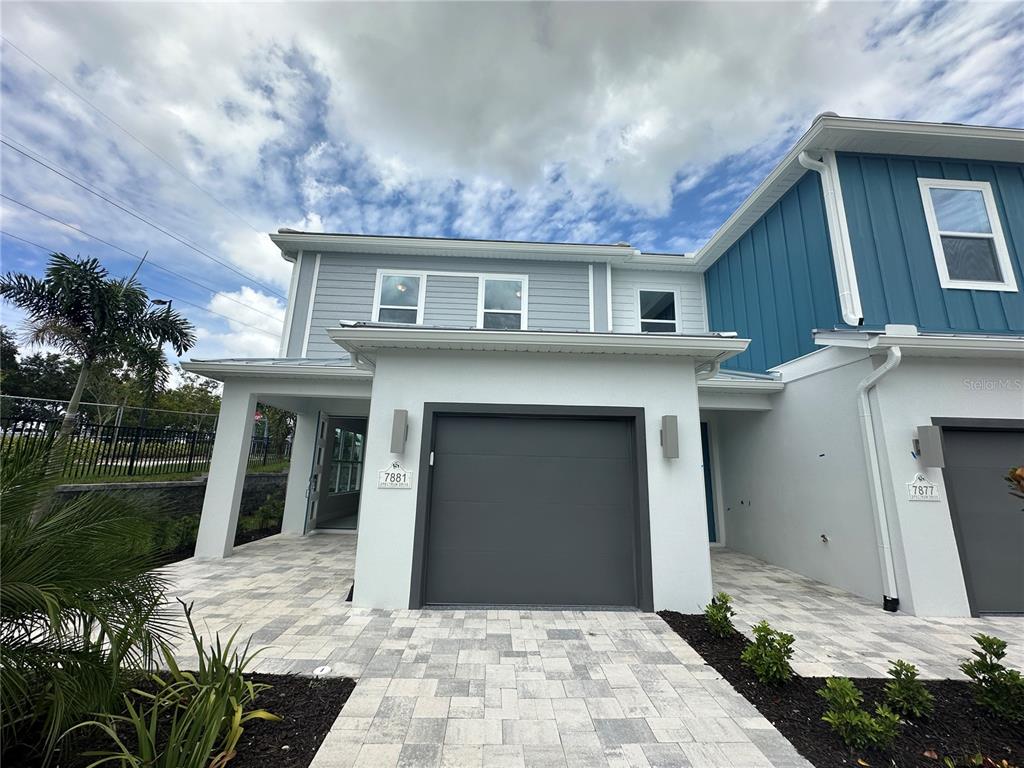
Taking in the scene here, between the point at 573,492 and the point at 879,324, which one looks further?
the point at 879,324

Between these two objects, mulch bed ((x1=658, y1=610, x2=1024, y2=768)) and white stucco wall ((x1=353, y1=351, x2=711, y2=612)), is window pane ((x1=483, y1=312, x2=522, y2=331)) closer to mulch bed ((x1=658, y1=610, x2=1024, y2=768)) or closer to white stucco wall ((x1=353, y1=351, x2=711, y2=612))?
white stucco wall ((x1=353, y1=351, x2=711, y2=612))

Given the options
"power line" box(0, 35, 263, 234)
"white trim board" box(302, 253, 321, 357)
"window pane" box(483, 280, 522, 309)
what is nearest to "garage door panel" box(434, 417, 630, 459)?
"window pane" box(483, 280, 522, 309)

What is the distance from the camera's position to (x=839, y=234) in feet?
17.9

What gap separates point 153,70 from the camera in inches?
253

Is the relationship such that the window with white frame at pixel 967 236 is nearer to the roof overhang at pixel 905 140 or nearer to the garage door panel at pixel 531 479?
the roof overhang at pixel 905 140

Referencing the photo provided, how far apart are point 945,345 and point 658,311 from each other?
15.3 ft

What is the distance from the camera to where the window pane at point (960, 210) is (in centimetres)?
559

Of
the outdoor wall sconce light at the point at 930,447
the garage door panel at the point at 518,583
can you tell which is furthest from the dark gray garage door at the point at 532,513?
the outdoor wall sconce light at the point at 930,447

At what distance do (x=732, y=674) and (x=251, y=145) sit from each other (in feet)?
39.5

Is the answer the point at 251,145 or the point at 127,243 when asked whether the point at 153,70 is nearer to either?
the point at 251,145

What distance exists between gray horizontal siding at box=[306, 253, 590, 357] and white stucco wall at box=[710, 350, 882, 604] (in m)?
3.70

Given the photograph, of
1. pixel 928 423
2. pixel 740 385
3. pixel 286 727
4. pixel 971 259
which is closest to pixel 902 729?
pixel 286 727

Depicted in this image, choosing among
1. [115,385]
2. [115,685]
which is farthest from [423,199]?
[115,385]

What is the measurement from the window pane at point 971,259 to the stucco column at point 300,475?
35.6 feet
